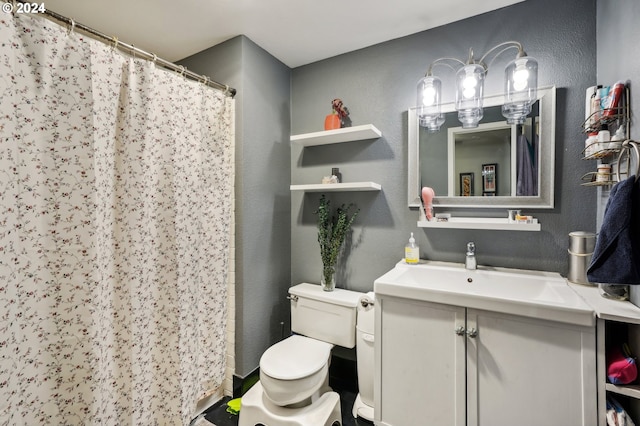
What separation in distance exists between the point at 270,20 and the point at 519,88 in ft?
4.93

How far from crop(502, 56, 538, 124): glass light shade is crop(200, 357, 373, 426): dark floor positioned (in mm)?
1913

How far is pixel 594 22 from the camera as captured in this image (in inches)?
57.2

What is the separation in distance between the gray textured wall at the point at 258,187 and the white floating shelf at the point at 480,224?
1.10 m

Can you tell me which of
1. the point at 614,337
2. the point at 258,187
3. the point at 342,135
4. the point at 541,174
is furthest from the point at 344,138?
the point at 614,337

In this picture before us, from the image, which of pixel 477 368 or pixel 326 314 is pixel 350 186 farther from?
pixel 477 368

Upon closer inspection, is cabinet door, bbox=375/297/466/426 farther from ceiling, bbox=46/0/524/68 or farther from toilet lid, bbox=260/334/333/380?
ceiling, bbox=46/0/524/68

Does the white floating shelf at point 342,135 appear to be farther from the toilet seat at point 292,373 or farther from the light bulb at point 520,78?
the toilet seat at point 292,373

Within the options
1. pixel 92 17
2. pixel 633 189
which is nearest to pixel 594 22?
pixel 633 189

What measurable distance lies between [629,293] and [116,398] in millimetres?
2309

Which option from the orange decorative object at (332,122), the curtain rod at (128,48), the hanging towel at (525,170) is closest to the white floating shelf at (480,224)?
the hanging towel at (525,170)

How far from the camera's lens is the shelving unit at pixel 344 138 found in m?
1.83

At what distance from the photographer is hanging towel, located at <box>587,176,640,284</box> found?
950mm

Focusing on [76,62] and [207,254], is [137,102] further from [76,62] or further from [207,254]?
[207,254]

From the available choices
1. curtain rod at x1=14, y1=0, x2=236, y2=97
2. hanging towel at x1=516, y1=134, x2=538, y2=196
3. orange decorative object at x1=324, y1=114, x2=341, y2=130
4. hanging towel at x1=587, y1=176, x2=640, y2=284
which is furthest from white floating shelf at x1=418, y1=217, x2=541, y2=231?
curtain rod at x1=14, y1=0, x2=236, y2=97
